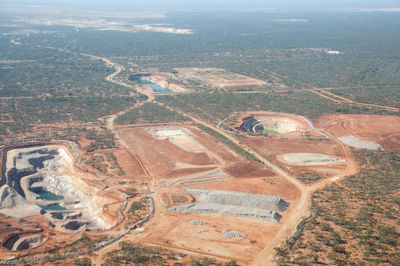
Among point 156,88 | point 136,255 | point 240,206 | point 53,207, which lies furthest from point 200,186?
point 156,88

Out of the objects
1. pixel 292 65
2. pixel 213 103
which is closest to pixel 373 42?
pixel 292 65

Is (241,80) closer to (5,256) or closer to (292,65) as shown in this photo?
(292,65)

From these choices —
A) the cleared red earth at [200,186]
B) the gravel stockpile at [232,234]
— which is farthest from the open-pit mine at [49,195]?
the gravel stockpile at [232,234]

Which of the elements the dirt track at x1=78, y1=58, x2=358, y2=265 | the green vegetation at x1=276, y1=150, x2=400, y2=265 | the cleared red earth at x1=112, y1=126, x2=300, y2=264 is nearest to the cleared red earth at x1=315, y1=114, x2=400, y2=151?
the dirt track at x1=78, y1=58, x2=358, y2=265

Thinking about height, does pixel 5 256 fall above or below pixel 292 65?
below

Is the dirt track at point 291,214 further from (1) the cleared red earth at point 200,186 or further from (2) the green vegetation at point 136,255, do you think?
(2) the green vegetation at point 136,255

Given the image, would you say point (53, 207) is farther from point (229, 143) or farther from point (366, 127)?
point (366, 127)
